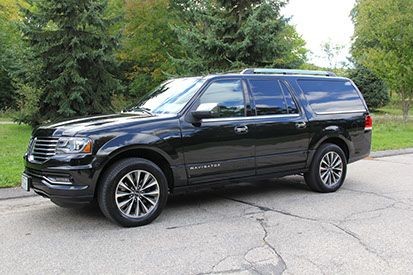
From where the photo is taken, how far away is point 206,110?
A: 225 inches

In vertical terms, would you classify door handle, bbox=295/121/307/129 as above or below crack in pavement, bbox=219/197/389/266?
above

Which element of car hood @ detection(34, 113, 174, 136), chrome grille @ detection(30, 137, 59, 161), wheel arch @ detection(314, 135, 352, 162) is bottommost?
wheel arch @ detection(314, 135, 352, 162)

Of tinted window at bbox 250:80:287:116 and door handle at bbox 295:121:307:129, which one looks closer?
tinted window at bbox 250:80:287:116

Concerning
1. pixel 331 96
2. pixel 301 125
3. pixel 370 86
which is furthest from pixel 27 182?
pixel 370 86

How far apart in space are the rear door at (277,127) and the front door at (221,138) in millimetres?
180

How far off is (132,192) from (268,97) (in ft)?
8.36

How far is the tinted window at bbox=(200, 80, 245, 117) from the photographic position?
19.9 ft

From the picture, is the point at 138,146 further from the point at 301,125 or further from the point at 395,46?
the point at 395,46

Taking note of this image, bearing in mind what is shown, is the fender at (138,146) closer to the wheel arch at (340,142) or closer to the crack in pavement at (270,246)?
the crack in pavement at (270,246)

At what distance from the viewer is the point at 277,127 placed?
21.4ft

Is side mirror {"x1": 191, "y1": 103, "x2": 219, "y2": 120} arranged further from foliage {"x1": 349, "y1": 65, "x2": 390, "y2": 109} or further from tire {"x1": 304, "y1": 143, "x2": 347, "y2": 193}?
foliage {"x1": 349, "y1": 65, "x2": 390, "y2": 109}

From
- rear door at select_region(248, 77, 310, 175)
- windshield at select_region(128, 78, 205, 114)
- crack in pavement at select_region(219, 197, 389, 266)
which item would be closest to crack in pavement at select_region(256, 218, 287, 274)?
crack in pavement at select_region(219, 197, 389, 266)

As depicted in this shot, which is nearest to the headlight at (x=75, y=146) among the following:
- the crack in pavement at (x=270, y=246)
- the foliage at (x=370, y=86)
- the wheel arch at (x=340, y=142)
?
the crack in pavement at (x=270, y=246)

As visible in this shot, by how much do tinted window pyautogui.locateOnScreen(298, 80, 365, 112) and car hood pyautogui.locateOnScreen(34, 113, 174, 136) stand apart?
2690mm
